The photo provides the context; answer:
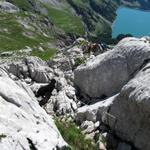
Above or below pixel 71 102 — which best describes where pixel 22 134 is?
above

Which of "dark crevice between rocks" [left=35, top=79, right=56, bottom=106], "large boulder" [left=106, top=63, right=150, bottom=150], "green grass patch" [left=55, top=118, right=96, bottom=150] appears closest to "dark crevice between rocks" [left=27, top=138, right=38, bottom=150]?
"green grass patch" [left=55, top=118, right=96, bottom=150]

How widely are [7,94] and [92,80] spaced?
12173 millimetres

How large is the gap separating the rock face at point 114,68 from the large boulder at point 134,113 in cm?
264

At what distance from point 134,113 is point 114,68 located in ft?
23.2

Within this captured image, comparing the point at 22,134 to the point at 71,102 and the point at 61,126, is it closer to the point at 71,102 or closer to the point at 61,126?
the point at 61,126

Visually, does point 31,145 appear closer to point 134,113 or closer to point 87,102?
point 134,113

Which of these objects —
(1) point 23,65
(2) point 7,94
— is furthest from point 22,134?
(1) point 23,65

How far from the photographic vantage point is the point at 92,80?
35.6m

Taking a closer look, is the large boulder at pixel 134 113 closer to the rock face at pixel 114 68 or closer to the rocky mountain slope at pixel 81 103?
the rocky mountain slope at pixel 81 103

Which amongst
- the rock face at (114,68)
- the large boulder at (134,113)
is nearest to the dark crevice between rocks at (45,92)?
the rock face at (114,68)

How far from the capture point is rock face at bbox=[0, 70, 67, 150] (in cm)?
1956

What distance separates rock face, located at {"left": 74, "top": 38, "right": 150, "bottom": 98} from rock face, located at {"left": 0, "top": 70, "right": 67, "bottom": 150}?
29.7 feet

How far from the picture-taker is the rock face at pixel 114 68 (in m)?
32.4

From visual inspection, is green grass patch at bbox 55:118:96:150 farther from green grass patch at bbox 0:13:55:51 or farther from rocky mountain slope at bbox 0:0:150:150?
green grass patch at bbox 0:13:55:51
